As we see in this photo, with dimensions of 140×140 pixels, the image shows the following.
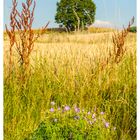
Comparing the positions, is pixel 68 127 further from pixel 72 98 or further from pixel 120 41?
pixel 120 41

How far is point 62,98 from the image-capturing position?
Result: 2.76 meters

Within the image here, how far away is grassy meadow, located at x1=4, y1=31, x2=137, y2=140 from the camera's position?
221 centimetres

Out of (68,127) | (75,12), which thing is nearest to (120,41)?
(75,12)

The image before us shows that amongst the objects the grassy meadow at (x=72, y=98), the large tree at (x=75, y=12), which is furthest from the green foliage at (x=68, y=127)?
the large tree at (x=75, y=12)

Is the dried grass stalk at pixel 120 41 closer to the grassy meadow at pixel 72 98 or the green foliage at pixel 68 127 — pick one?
the grassy meadow at pixel 72 98

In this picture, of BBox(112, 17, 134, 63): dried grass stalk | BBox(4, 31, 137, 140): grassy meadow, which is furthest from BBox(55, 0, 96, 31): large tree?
BBox(112, 17, 134, 63): dried grass stalk

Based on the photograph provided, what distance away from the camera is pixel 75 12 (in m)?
2.76

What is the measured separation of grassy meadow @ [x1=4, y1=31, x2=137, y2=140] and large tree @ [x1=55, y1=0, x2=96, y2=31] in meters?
0.12

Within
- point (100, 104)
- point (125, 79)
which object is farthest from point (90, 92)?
point (125, 79)

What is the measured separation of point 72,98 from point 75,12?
55cm

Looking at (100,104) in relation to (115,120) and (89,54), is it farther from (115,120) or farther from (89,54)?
(89,54)

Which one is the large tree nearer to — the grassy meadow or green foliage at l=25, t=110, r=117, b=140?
the grassy meadow

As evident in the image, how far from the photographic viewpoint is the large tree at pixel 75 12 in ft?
9.39

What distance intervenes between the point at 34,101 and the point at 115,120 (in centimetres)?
53
